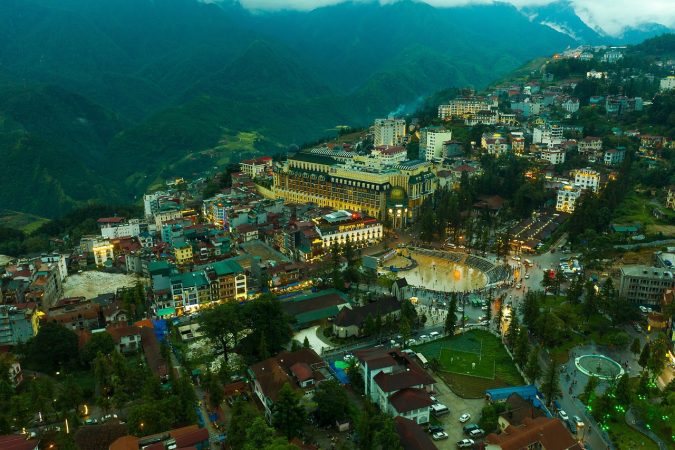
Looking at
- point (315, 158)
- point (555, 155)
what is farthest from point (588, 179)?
point (315, 158)

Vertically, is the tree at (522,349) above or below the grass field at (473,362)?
above

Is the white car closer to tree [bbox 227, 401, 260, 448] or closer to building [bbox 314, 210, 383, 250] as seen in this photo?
tree [bbox 227, 401, 260, 448]

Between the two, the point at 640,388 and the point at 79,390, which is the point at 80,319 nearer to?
the point at 79,390

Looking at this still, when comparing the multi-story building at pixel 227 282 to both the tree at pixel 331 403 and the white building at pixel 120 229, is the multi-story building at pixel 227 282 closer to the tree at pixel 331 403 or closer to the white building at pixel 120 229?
the tree at pixel 331 403

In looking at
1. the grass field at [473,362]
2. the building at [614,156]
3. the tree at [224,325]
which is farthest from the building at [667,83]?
the tree at [224,325]

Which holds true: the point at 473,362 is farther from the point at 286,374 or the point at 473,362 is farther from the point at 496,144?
the point at 496,144

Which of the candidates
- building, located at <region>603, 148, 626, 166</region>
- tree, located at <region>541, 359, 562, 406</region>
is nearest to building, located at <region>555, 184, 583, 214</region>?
building, located at <region>603, 148, 626, 166</region>
